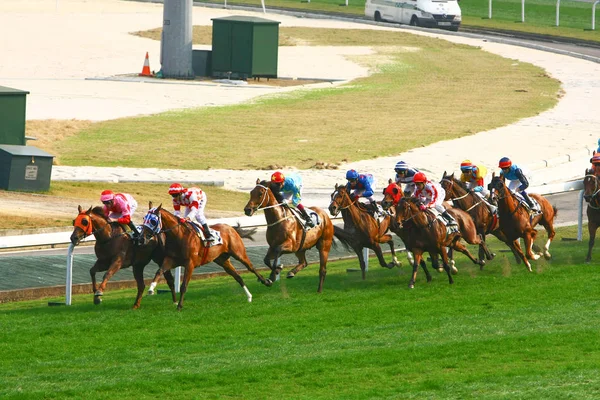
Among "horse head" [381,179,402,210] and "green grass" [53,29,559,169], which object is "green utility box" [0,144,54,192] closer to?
"green grass" [53,29,559,169]

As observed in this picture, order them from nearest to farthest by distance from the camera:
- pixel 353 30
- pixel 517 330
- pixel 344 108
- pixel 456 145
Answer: pixel 517 330, pixel 456 145, pixel 344 108, pixel 353 30

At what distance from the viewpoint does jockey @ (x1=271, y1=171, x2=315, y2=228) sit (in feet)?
59.6

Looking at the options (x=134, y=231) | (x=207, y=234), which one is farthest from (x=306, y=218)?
(x=134, y=231)

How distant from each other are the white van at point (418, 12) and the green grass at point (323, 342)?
1839 inches

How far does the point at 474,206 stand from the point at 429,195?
1.74 metres

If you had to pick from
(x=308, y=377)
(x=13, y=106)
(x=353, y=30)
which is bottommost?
(x=308, y=377)

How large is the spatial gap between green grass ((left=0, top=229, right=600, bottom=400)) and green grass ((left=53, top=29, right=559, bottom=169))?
46.1ft

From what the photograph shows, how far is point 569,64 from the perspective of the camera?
5362 cm

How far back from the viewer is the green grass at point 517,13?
65.9m

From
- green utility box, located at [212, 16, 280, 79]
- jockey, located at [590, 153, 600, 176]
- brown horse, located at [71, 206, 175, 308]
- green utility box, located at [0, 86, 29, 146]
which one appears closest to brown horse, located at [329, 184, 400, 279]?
brown horse, located at [71, 206, 175, 308]

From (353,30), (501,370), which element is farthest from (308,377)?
(353,30)

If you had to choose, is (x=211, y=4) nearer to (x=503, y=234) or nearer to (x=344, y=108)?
(x=344, y=108)

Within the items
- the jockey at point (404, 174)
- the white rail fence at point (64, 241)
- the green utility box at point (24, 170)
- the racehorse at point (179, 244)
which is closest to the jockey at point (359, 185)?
the jockey at point (404, 174)

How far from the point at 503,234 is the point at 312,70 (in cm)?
3273
